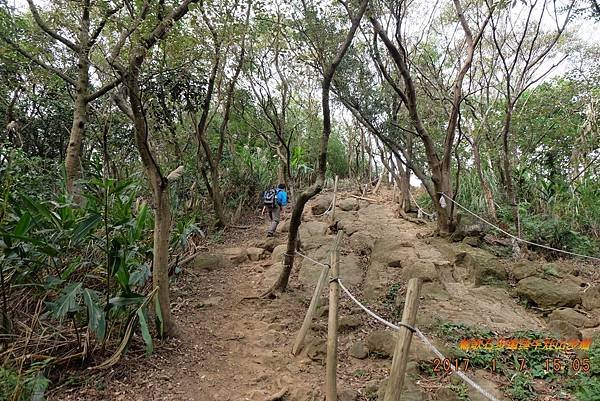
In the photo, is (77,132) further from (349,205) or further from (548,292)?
(349,205)

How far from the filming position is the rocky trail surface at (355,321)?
356 centimetres

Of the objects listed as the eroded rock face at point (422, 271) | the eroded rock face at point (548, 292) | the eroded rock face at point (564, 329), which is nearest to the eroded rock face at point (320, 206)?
the eroded rock face at point (422, 271)

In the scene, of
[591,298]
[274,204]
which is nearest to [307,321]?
[591,298]

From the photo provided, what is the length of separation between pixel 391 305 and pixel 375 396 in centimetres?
215

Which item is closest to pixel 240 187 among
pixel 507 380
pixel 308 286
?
pixel 308 286

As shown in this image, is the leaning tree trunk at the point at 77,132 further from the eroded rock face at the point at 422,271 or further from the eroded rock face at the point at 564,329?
the eroded rock face at the point at 564,329

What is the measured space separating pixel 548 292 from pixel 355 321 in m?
2.48

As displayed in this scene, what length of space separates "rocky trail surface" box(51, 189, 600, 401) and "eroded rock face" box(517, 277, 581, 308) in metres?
0.01

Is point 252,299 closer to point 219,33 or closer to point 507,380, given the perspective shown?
point 507,380

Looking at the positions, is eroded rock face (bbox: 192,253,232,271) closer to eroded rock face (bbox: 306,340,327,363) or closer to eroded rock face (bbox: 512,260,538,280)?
eroded rock face (bbox: 306,340,327,363)

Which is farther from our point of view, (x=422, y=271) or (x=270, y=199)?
(x=270, y=199)

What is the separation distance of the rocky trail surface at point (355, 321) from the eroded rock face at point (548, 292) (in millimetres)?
13

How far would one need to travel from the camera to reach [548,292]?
497 cm

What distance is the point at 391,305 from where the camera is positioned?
545 cm
